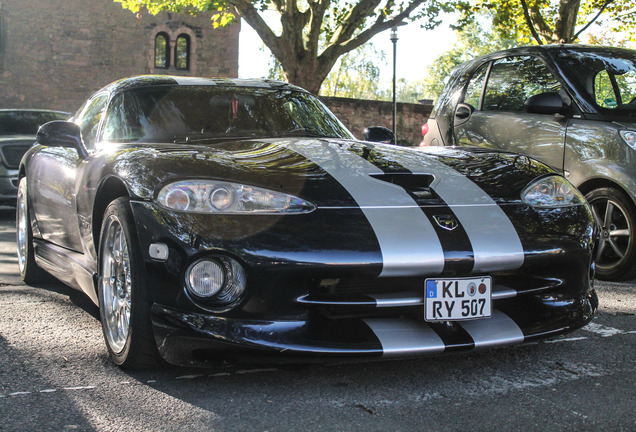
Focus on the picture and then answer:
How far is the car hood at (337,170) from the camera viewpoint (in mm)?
3088

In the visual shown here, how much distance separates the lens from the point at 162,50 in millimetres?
30891

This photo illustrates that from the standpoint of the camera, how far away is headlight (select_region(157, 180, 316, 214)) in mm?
2949

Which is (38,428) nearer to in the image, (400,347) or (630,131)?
(400,347)

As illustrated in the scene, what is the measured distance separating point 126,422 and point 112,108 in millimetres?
2147

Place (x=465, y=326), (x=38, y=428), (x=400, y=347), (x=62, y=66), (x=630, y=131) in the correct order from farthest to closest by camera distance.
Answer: (x=62, y=66) → (x=630, y=131) → (x=465, y=326) → (x=400, y=347) → (x=38, y=428)

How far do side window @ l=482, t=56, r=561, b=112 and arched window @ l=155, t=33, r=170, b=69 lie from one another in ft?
85.2

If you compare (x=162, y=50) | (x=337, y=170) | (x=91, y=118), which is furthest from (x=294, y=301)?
(x=162, y=50)

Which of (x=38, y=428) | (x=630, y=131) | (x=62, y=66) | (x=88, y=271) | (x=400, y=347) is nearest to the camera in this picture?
(x=38, y=428)

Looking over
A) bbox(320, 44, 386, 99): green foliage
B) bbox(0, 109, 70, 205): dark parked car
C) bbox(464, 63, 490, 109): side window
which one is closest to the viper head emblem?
bbox(464, 63, 490, 109): side window

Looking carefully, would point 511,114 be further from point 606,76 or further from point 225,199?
point 225,199

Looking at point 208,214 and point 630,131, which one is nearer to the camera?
point 208,214

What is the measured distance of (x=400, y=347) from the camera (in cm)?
281

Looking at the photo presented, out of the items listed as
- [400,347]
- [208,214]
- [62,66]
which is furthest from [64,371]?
[62,66]

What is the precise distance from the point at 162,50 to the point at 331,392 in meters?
29.6
